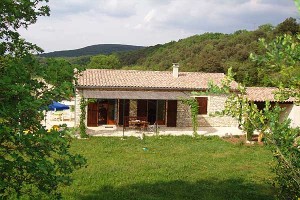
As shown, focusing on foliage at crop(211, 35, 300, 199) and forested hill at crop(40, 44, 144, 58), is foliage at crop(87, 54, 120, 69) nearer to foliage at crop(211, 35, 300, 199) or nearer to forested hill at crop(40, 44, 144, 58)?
forested hill at crop(40, 44, 144, 58)

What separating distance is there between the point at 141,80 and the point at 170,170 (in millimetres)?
12948

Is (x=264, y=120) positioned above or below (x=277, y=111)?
below

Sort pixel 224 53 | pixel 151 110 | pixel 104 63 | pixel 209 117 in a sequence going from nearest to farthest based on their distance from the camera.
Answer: pixel 151 110
pixel 209 117
pixel 224 53
pixel 104 63

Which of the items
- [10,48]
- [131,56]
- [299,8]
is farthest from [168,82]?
[131,56]

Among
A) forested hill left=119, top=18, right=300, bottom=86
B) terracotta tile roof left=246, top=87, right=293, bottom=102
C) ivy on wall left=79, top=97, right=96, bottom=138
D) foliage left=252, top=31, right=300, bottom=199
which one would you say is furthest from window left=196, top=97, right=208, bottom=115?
foliage left=252, top=31, right=300, bottom=199

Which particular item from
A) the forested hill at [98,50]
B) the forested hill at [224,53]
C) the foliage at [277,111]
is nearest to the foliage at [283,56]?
the foliage at [277,111]

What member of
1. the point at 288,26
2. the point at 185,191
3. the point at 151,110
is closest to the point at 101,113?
the point at 151,110

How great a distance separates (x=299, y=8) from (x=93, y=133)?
20.5m

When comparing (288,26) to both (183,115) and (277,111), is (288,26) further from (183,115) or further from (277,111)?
(277,111)

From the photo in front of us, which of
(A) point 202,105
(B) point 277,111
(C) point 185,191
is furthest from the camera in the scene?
(A) point 202,105

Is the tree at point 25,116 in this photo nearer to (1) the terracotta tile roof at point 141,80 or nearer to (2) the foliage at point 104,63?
(1) the terracotta tile roof at point 141,80

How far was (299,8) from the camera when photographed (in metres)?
2.99

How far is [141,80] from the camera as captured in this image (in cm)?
2694

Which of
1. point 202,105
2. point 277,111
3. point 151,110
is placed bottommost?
point 151,110
